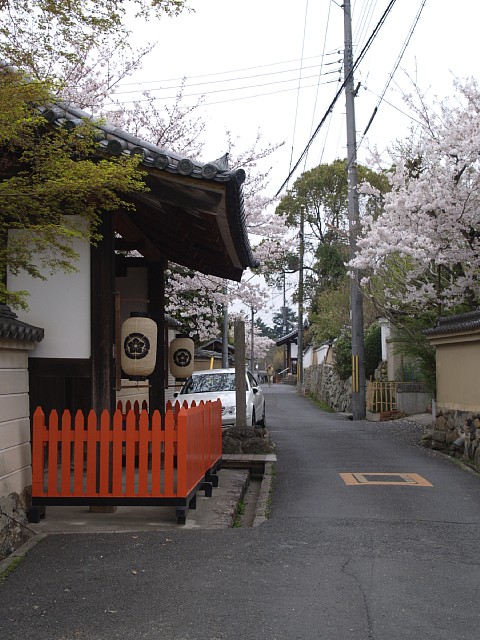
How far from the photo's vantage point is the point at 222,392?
1684 centimetres

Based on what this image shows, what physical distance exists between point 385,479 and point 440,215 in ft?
22.6

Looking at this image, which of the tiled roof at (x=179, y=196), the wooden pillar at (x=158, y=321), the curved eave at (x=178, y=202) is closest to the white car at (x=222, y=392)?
the wooden pillar at (x=158, y=321)

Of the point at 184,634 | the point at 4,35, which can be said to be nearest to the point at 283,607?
the point at 184,634

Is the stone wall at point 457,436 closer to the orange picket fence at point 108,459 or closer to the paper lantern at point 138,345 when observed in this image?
the paper lantern at point 138,345

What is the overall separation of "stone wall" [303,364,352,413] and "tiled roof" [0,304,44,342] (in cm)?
2533

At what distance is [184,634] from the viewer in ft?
15.2

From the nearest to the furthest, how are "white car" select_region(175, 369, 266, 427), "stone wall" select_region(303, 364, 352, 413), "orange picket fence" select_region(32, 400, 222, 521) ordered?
1. "orange picket fence" select_region(32, 400, 222, 521)
2. "white car" select_region(175, 369, 266, 427)
3. "stone wall" select_region(303, 364, 352, 413)

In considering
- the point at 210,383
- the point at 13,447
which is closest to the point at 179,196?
the point at 13,447

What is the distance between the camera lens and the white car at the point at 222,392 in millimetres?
16188

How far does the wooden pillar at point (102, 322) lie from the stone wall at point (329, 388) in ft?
79.8

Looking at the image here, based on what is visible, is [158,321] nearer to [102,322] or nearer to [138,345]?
[138,345]

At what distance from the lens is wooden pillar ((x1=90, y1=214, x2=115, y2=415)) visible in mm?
8008

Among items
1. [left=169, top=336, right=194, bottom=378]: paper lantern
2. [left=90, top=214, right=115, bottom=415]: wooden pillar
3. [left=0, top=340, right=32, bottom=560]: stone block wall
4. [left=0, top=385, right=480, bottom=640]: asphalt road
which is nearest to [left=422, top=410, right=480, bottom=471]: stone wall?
[left=0, top=385, right=480, bottom=640]: asphalt road

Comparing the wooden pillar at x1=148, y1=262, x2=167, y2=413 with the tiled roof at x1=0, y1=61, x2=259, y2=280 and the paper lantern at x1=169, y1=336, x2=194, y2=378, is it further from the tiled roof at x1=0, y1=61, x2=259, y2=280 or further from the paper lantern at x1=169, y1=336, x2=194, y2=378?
the tiled roof at x1=0, y1=61, x2=259, y2=280
